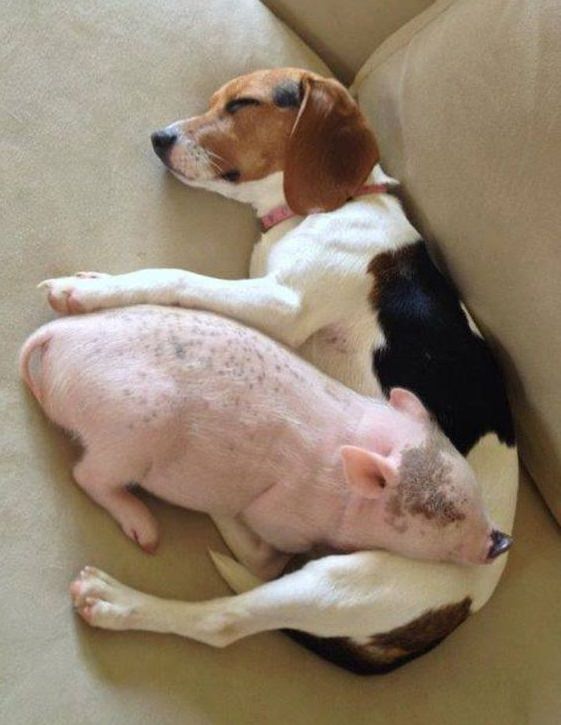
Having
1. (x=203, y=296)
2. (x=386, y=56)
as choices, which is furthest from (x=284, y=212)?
(x=386, y=56)

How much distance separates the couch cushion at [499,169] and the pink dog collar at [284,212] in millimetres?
85

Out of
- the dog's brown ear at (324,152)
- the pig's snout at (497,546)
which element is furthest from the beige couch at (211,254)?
the pig's snout at (497,546)

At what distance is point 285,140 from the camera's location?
80.4 inches

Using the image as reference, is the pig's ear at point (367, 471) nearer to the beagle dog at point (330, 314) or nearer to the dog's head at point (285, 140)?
the beagle dog at point (330, 314)

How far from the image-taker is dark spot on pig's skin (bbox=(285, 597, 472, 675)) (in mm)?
1645

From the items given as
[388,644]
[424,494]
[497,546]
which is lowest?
[388,644]

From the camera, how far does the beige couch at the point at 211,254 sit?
1.52 metres

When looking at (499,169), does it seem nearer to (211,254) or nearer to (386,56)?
(386,56)

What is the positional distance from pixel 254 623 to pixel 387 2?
5.22 feet

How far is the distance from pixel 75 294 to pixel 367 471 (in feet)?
2.21

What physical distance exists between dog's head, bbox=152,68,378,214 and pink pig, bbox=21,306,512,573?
1.44 feet

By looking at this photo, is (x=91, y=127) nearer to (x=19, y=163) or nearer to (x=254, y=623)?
(x=19, y=163)

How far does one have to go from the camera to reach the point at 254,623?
5.17ft

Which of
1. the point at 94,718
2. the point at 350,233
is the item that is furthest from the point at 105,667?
the point at 350,233
